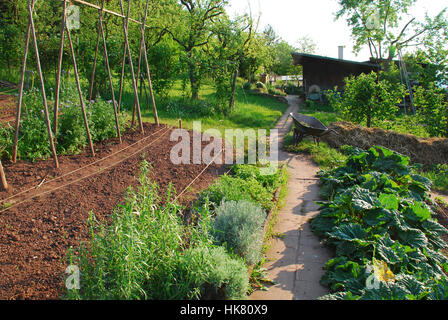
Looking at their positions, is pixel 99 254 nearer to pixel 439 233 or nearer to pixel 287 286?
pixel 287 286

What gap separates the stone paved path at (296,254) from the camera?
3.02 metres

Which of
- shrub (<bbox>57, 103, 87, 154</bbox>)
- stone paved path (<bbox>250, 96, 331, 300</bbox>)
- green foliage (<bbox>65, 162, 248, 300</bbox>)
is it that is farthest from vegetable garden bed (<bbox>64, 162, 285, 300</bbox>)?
shrub (<bbox>57, 103, 87, 154</bbox>)

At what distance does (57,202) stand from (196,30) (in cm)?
851

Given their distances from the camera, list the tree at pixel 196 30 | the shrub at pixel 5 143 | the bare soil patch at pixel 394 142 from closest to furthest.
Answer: the shrub at pixel 5 143, the bare soil patch at pixel 394 142, the tree at pixel 196 30

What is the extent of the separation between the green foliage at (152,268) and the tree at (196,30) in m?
8.39

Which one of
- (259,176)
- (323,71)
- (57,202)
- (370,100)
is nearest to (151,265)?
(57,202)

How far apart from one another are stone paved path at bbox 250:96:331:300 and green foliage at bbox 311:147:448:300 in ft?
0.45

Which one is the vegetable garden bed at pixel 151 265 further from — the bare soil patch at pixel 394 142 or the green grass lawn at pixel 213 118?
the bare soil patch at pixel 394 142

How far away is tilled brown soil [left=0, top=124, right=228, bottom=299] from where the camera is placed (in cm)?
286

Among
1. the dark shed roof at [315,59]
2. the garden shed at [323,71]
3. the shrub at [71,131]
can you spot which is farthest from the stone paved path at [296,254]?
the garden shed at [323,71]

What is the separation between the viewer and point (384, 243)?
10.3ft

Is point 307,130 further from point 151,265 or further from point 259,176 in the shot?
point 151,265
